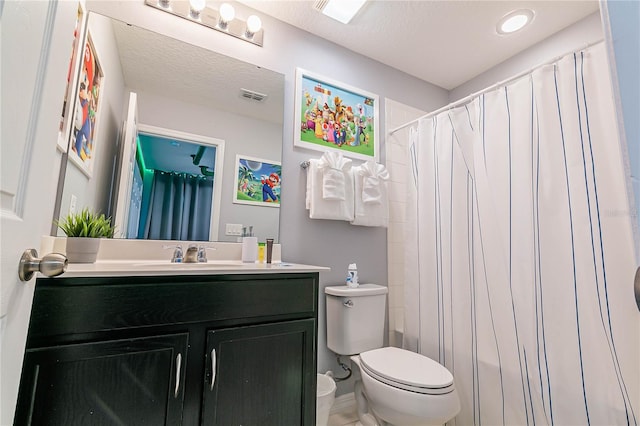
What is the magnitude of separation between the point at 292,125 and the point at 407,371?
152 centimetres

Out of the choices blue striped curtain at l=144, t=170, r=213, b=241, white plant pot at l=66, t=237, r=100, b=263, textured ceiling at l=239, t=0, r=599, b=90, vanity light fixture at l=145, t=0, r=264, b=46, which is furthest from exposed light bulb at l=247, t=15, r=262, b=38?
white plant pot at l=66, t=237, r=100, b=263

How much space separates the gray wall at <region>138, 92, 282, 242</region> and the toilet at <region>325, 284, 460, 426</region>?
612mm

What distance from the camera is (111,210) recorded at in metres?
1.32

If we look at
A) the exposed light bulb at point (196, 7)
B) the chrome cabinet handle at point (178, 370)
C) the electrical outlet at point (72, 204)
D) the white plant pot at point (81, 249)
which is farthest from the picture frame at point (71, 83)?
the chrome cabinet handle at point (178, 370)

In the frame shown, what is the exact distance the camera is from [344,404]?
1.79 m

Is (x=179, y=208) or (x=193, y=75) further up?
(x=193, y=75)

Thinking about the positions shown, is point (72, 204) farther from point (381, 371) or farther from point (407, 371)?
point (407, 371)

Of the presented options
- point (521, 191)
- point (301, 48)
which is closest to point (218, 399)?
point (521, 191)

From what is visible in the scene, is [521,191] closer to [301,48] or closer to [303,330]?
[303,330]

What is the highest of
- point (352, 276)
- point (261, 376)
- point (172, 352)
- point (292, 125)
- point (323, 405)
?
point (292, 125)

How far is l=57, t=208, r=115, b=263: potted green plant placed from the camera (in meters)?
1.06

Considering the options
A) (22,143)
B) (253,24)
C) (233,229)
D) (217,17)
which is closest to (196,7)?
(217,17)

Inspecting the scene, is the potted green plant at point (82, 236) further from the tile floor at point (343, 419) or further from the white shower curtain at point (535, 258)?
the white shower curtain at point (535, 258)

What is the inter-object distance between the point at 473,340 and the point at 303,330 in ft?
3.30
